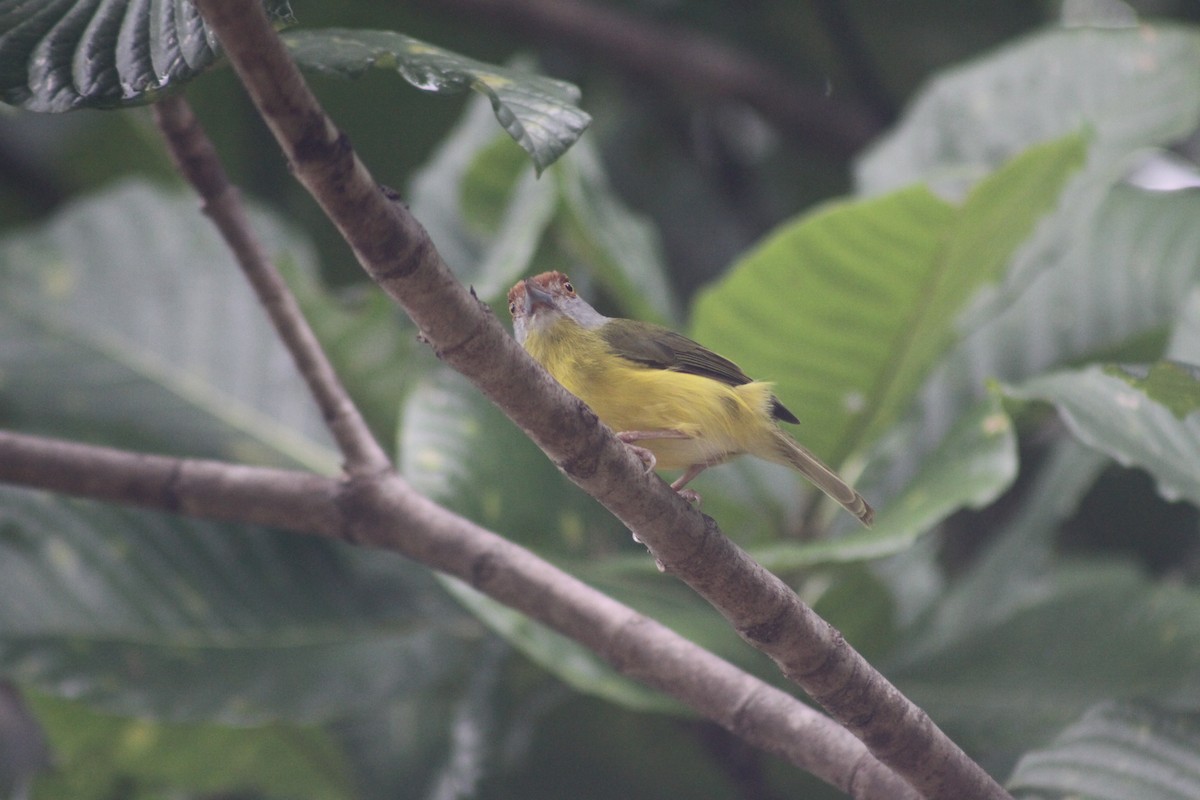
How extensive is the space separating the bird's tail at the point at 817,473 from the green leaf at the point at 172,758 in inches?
54.3

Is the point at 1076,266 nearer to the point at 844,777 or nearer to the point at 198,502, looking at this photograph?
the point at 844,777

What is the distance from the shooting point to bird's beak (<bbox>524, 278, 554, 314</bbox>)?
1.63 metres

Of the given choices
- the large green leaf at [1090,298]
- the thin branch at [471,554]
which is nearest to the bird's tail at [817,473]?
the thin branch at [471,554]

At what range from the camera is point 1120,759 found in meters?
1.73

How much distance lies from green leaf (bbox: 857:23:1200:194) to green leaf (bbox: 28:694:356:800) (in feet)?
5.84

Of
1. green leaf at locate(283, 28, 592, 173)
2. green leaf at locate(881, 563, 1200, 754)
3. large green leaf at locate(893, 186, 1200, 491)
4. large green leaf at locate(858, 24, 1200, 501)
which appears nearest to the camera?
green leaf at locate(283, 28, 592, 173)

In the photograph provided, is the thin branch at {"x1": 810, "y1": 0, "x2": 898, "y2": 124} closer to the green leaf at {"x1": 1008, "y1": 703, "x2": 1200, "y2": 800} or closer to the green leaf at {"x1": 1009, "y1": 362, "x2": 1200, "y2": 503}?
the green leaf at {"x1": 1009, "y1": 362, "x2": 1200, "y2": 503}

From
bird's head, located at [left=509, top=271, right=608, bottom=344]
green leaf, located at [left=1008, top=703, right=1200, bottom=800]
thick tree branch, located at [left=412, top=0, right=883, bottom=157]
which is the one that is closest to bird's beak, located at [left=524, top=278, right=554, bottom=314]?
bird's head, located at [left=509, top=271, right=608, bottom=344]

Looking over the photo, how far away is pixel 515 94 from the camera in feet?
4.12

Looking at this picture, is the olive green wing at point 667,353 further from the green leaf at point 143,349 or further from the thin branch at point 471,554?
the green leaf at point 143,349

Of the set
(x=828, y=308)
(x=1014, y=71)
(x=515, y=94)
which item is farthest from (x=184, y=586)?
(x=1014, y=71)

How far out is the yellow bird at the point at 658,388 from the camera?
1581 mm

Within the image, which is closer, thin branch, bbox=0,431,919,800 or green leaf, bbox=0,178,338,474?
thin branch, bbox=0,431,919,800

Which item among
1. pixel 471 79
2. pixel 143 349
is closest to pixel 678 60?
pixel 143 349
